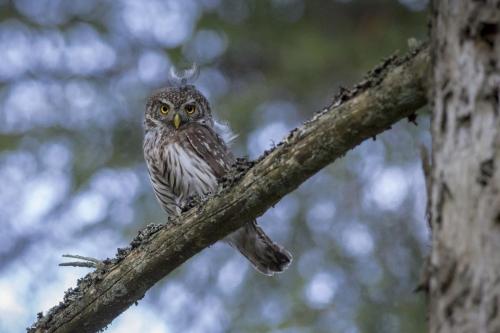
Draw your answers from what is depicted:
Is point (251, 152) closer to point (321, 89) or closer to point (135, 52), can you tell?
point (321, 89)

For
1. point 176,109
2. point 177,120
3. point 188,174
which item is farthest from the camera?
point 176,109

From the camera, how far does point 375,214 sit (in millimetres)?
6359

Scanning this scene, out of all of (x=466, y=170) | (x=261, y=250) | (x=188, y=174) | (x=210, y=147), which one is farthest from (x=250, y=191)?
(x=210, y=147)

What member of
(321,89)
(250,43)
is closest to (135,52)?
(250,43)

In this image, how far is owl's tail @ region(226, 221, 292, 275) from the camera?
187 inches

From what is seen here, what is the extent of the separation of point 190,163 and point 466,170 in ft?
10.7

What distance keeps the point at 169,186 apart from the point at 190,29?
2.13 metres

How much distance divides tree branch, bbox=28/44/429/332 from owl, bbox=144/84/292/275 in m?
1.21

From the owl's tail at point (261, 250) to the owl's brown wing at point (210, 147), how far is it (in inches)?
15.8

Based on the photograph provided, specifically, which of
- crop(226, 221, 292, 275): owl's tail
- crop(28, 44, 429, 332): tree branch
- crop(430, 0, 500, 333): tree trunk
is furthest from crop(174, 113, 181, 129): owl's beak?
crop(430, 0, 500, 333): tree trunk

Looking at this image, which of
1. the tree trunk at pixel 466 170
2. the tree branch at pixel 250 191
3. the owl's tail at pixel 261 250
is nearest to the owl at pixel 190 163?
the owl's tail at pixel 261 250

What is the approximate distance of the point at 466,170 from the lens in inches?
74.5

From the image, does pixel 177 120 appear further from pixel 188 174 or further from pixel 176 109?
pixel 188 174

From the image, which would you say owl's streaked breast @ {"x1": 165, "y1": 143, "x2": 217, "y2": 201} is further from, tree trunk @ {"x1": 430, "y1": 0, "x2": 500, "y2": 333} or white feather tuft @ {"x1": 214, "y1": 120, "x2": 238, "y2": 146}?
tree trunk @ {"x1": 430, "y1": 0, "x2": 500, "y2": 333}
